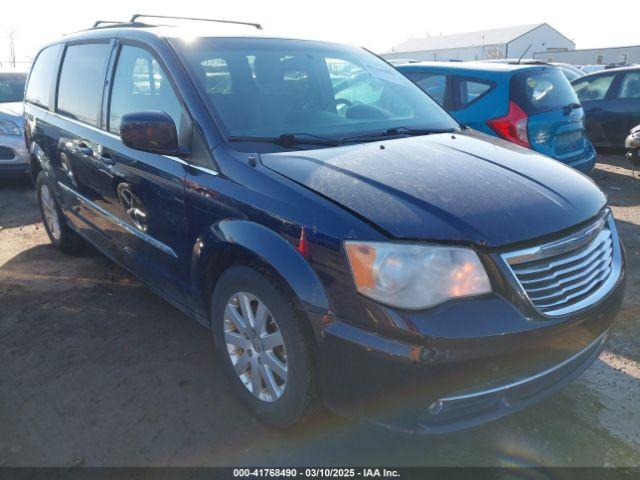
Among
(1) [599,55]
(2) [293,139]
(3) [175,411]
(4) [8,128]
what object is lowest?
(3) [175,411]

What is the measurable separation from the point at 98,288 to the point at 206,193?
6.80 feet

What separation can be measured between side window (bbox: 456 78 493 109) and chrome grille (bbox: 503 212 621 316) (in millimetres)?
3564

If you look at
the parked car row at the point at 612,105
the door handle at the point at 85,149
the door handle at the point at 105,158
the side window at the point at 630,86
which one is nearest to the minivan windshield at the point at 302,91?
the door handle at the point at 105,158

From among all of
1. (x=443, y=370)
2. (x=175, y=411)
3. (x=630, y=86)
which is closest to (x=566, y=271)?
(x=443, y=370)

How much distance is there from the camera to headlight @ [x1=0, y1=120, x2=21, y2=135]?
7.11 meters

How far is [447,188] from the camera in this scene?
2.13 m

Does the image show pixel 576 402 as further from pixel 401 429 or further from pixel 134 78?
pixel 134 78

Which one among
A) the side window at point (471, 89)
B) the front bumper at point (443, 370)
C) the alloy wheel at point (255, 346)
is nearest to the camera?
the front bumper at point (443, 370)

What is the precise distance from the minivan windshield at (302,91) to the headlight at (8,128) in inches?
216

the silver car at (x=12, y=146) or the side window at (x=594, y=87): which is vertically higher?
the side window at (x=594, y=87)

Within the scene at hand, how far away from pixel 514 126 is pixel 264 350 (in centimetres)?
402

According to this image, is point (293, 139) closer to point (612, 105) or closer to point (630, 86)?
point (612, 105)

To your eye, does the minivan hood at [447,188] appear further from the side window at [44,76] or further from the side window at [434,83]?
the side window at [434,83]

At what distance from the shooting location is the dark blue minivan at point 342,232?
1848 mm
